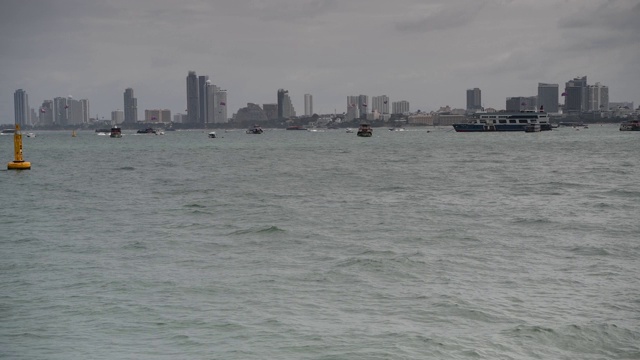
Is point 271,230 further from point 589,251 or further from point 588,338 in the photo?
point 588,338

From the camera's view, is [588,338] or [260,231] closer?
[588,338]

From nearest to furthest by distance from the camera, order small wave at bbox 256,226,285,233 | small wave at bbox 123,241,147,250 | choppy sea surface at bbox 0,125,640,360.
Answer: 1. choppy sea surface at bbox 0,125,640,360
2. small wave at bbox 123,241,147,250
3. small wave at bbox 256,226,285,233

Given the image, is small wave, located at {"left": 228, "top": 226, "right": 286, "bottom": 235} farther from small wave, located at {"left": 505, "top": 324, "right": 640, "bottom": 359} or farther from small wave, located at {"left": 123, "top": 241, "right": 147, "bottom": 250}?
small wave, located at {"left": 505, "top": 324, "right": 640, "bottom": 359}

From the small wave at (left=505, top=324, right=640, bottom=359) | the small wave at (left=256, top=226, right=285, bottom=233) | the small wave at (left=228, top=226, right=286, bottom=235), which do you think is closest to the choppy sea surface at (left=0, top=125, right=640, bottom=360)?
the small wave at (left=505, top=324, right=640, bottom=359)

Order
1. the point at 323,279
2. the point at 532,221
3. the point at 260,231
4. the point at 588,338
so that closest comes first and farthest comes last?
the point at 588,338, the point at 323,279, the point at 260,231, the point at 532,221

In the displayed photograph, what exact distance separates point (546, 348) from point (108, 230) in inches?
892

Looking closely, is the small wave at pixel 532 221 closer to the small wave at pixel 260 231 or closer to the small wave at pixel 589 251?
the small wave at pixel 589 251

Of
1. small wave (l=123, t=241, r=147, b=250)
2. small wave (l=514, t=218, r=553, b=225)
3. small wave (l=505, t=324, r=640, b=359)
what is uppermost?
small wave (l=123, t=241, r=147, b=250)

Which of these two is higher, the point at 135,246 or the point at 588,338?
the point at 135,246

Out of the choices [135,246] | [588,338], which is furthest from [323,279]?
[135,246]

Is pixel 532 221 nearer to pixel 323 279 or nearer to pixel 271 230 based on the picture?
pixel 271 230

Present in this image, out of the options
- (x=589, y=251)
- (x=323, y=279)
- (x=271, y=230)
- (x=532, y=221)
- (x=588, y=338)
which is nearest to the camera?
(x=588, y=338)

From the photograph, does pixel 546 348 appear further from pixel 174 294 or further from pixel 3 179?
pixel 3 179

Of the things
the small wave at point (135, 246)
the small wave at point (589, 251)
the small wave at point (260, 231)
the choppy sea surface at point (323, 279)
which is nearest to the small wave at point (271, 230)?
the small wave at point (260, 231)
